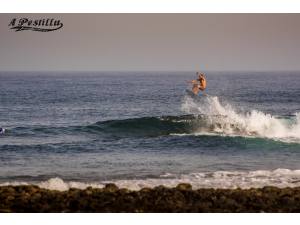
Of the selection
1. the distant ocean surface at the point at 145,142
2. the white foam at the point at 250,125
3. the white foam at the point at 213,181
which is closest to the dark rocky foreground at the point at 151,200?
the white foam at the point at 213,181

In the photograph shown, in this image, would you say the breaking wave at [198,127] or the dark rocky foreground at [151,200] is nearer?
the dark rocky foreground at [151,200]

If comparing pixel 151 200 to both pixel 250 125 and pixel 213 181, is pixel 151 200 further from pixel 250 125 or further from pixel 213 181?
pixel 250 125

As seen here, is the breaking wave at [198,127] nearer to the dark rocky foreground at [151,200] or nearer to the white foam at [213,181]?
the white foam at [213,181]

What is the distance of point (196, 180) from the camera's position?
970cm

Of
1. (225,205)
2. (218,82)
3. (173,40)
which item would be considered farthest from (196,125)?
(218,82)

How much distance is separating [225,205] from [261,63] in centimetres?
625

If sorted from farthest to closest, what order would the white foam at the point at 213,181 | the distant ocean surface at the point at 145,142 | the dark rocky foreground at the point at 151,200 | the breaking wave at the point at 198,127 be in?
1. the breaking wave at the point at 198,127
2. the distant ocean surface at the point at 145,142
3. the white foam at the point at 213,181
4. the dark rocky foreground at the point at 151,200

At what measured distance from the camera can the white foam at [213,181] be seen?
929cm

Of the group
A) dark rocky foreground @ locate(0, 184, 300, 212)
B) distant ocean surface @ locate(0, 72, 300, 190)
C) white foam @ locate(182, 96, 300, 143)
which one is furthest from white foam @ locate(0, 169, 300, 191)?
white foam @ locate(182, 96, 300, 143)

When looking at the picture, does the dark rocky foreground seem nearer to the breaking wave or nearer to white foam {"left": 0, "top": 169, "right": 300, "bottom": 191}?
white foam {"left": 0, "top": 169, "right": 300, "bottom": 191}

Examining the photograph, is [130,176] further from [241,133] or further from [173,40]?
[241,133]

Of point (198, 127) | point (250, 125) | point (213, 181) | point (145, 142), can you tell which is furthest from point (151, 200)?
point (250, 125)

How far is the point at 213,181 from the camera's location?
376 inches

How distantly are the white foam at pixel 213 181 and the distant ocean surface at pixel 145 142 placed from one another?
2cm
